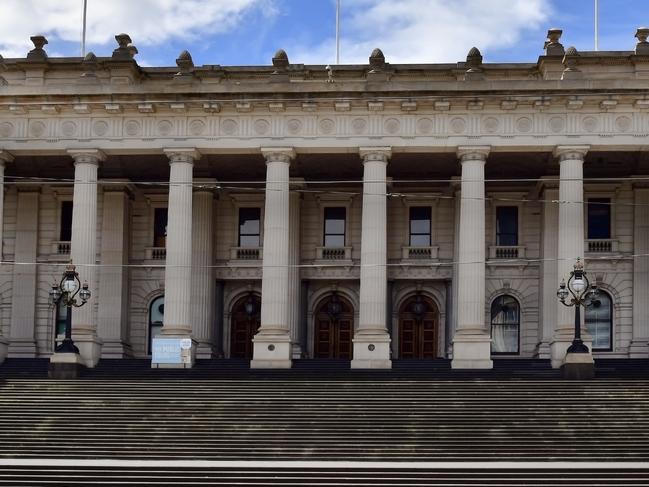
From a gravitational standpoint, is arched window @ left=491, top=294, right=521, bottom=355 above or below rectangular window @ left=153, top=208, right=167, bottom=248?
below

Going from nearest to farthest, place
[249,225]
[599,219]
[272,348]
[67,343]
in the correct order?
[67,343] → [272,348] → [599,219] → [249,225]

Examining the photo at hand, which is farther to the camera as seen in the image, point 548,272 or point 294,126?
point 548,272

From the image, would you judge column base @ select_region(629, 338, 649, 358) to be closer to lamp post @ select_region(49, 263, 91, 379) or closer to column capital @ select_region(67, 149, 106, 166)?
lamp post @ select_region(49, 263, 91, 379)

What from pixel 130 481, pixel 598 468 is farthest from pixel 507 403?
pixel 130 481

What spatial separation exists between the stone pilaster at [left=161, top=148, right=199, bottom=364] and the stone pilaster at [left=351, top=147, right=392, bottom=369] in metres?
→ 6.25

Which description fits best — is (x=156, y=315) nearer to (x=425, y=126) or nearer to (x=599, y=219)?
(x=425, y=126)

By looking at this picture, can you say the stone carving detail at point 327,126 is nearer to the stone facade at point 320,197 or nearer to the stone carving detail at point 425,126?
the stone facade at point 320,197

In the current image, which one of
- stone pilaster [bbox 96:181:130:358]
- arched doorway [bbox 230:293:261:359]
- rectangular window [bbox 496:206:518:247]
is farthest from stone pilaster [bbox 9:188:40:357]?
rectangular window [bbox 496:206:518:247]

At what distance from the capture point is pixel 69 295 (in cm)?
4694

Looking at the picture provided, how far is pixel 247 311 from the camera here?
56.2 m

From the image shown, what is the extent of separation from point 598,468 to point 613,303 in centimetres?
1950

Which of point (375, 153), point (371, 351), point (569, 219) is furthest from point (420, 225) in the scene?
point (371, 351)

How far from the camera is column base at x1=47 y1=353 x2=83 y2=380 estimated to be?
47.0m

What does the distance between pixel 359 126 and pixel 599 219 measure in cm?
1116
